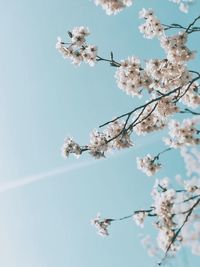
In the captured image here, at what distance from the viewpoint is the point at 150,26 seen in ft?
35.3

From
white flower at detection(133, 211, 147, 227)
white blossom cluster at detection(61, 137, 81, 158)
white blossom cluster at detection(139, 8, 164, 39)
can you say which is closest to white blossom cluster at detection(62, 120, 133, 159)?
white blossom cluster at detection(61, 137, 81, 158)

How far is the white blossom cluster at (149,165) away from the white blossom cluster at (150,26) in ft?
8.69

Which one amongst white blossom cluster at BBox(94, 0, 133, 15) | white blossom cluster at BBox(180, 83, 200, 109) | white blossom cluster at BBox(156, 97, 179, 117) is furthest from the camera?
white blossom cluster at BBox(180, 83, 200, 109)

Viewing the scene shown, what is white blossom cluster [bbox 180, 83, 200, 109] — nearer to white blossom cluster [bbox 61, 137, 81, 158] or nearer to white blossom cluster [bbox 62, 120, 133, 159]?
white blossom cluster [bbox 62, 120, 133, 159]

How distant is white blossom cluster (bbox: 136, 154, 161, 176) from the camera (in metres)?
11.2

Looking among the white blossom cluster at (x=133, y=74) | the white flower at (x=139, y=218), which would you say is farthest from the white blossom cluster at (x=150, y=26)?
the white flower at (x=139, y=218)

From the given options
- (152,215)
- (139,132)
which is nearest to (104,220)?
(152,215)

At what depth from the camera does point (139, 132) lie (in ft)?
37.3

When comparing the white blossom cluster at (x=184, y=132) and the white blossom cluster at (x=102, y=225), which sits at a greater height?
the white blossom cluster at (x=184, y=132)

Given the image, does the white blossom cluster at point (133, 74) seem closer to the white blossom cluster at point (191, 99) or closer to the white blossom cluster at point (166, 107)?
the white blossom cluster at point (166, 107)

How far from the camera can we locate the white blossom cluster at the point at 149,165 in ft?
36.8

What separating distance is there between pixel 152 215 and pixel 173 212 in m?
0.41

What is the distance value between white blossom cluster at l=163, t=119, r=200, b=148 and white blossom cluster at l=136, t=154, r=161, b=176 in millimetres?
569

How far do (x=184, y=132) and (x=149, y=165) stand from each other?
1052 mm
